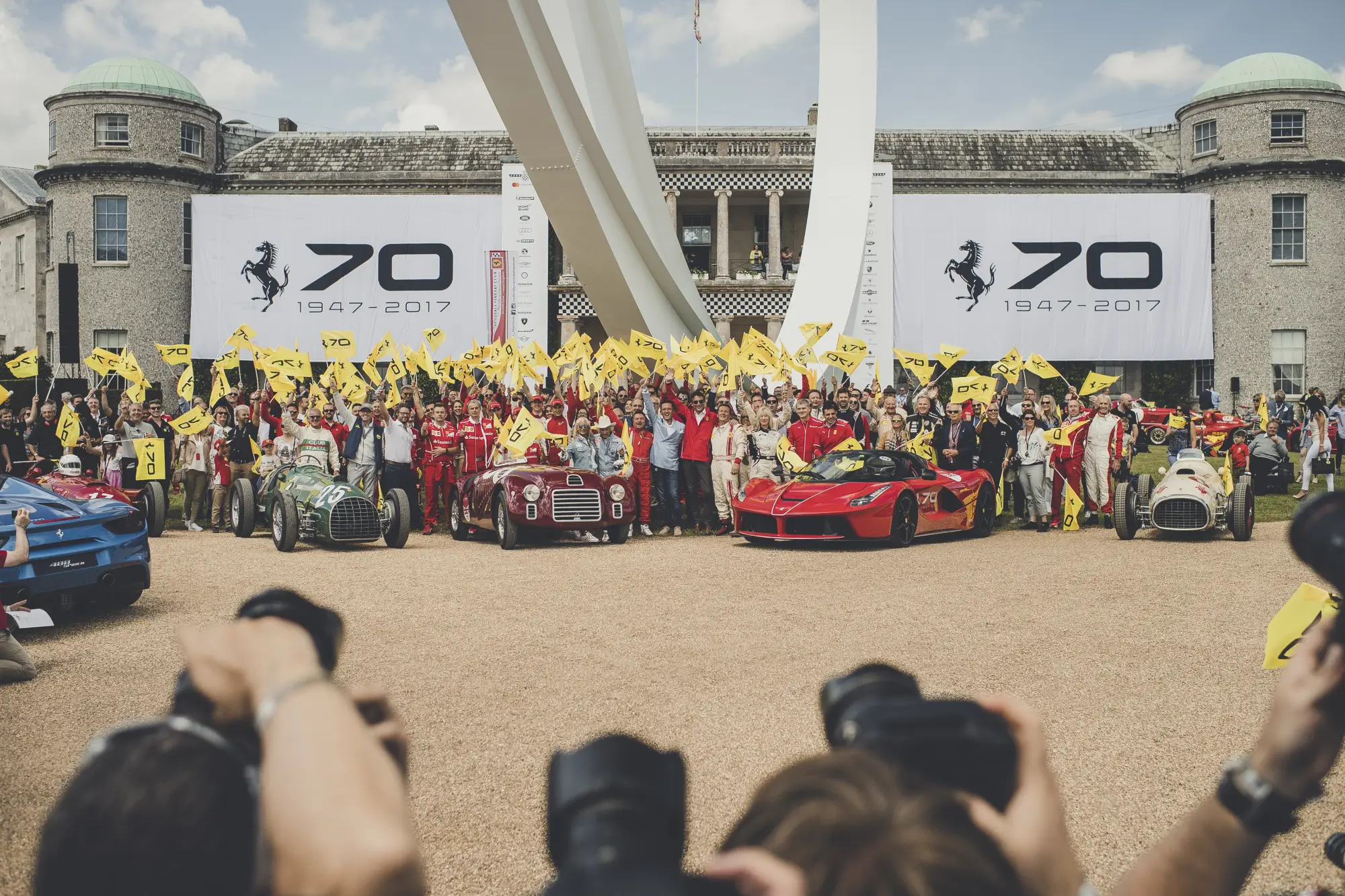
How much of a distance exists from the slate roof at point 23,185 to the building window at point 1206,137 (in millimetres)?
44053

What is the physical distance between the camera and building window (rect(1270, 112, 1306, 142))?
1441 inches

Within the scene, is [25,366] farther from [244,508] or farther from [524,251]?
[524,251]

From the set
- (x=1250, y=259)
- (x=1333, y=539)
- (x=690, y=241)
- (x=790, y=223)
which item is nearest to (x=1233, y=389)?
(x=1250, y=259)

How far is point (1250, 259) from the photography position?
3659 cm

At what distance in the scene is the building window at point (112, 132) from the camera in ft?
121

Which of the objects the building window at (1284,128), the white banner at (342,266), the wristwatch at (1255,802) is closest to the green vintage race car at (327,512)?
the wristwatch at (1255,802)

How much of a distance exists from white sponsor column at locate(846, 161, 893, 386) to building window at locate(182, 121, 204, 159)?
24.8 meters

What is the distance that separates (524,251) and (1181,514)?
24628 mm

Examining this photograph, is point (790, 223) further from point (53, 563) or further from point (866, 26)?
point (53, 563)

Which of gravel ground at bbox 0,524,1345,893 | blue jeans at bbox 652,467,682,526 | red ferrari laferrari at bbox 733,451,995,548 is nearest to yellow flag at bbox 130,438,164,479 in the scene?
gravel ground at bbox 0,524,1345,893

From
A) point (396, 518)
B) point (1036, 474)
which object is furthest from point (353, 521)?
point (1036, 474)

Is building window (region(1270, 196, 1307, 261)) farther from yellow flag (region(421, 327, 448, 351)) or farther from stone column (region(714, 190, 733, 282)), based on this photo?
yellow flag (region(421, 327, 448, 351))

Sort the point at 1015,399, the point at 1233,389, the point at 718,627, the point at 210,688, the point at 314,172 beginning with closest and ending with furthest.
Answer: the point at 210,688, the point at 718,627, the point at 1015,399, the point at 1233,389, the point at 314,172

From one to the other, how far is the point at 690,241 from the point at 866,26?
20207 millimetres
